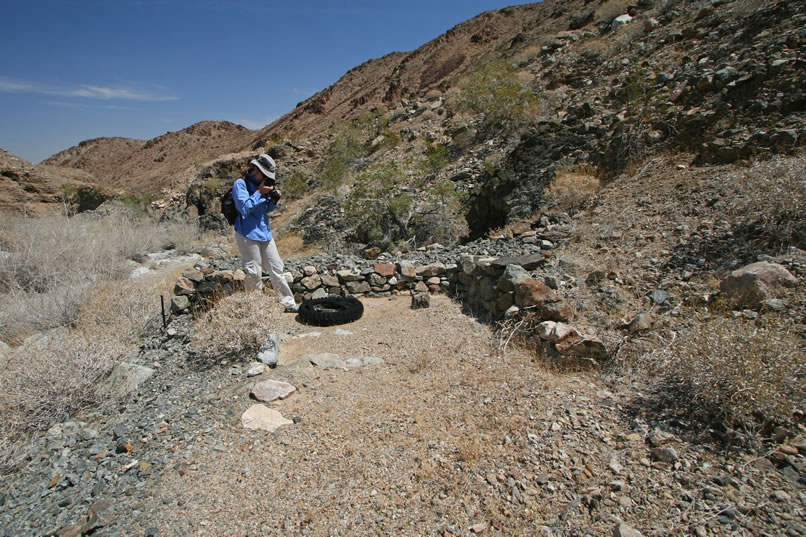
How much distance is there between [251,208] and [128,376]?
1.92 meters

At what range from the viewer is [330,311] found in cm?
477

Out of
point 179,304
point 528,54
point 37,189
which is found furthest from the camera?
point 528,54

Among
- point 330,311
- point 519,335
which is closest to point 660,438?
point 519,335

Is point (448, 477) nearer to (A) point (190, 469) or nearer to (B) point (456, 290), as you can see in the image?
(A) point (190, 469)

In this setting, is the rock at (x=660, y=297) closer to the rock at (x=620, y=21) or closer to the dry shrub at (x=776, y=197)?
the dry shrub at (x=776, y=197)

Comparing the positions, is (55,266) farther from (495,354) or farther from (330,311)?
(495,354)

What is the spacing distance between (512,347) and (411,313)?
5.18ft

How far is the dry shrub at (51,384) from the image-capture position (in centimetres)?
279

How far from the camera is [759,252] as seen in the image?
3555 millimetres

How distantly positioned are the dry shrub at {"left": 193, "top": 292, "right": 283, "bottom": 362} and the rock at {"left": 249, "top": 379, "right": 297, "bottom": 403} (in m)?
0.75

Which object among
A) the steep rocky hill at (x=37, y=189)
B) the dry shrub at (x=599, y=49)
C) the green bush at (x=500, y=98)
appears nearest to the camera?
the green bush at (x=500, y=98)

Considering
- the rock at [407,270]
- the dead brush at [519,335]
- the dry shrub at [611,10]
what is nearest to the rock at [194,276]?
the rock at [407,270]

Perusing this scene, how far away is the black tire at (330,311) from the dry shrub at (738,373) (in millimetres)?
3173

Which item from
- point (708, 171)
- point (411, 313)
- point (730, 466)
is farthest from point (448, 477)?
point (708, 171)
